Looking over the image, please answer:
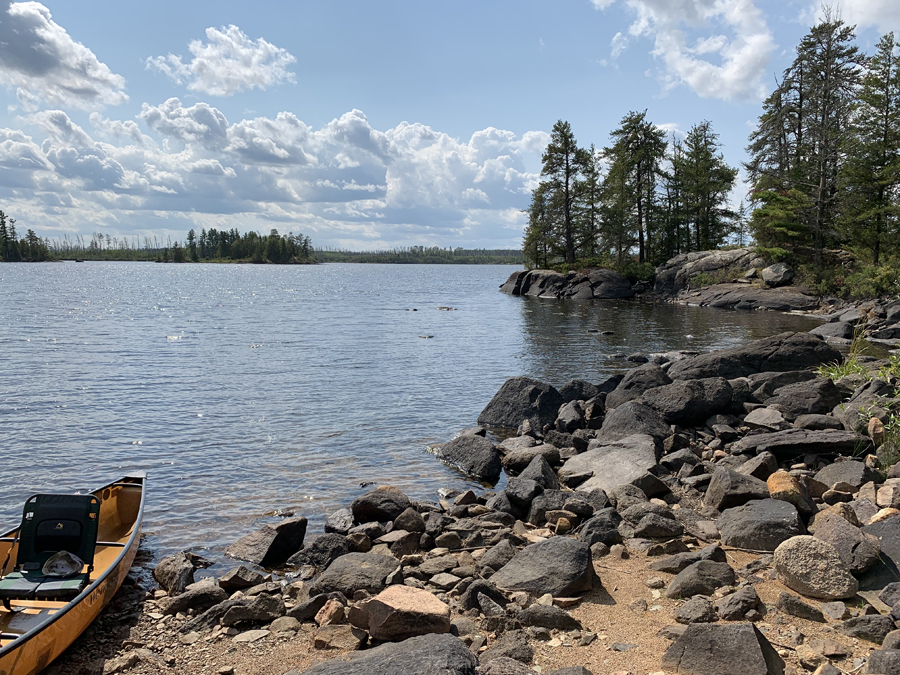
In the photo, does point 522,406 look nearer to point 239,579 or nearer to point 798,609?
point 239,579

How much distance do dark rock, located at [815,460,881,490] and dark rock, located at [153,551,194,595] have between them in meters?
9.87

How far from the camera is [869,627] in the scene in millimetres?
5887

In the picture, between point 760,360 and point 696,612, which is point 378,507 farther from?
point 760,360

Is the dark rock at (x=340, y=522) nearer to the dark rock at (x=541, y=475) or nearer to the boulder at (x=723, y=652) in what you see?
the dark rock at (x=541, y=475)

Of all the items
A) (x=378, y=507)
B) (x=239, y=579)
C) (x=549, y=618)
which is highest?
(x=549, y=618)

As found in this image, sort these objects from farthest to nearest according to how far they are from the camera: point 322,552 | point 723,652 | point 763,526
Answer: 1. point 322,552
2. point 763,526
3. point 723,652

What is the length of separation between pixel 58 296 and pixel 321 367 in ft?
196

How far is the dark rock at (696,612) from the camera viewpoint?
252 inches

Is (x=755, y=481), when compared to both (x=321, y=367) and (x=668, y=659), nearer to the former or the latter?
(x=668, y=659)

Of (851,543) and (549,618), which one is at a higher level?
(851,543)

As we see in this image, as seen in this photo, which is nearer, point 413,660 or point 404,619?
point 413,660

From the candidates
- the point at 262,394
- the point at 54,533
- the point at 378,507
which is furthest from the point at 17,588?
the point at 262,394

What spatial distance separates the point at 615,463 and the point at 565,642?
649 cm

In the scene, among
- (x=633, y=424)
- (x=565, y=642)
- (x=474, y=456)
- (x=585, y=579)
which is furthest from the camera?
(x=633, y=424)
